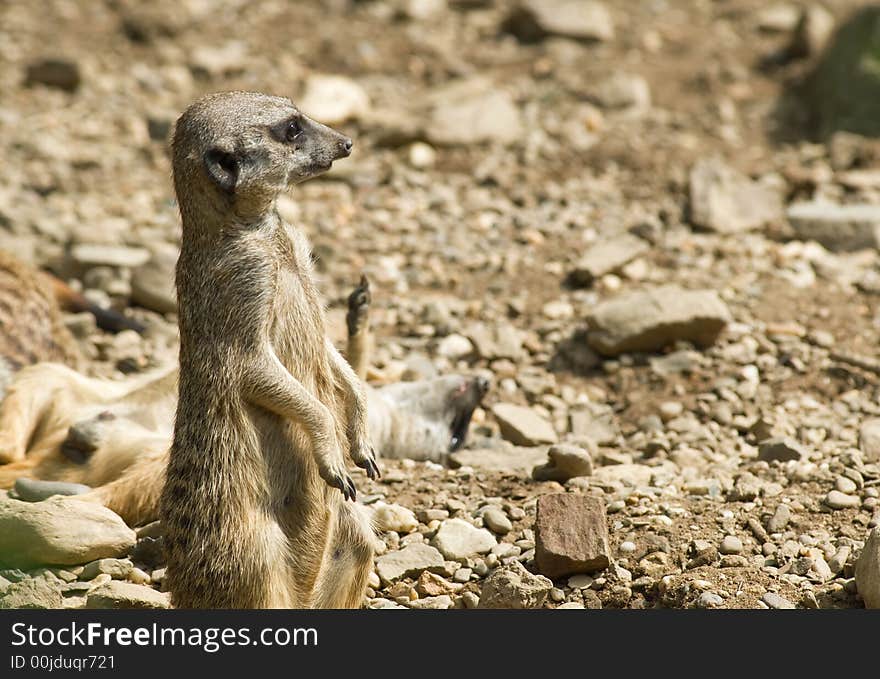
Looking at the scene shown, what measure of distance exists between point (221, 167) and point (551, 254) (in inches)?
124

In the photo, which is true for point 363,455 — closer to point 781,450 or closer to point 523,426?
point 523,426

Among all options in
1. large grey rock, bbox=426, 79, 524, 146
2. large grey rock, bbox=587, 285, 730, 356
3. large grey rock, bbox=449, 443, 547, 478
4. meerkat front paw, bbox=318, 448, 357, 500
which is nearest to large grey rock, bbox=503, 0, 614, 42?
large grey rock, bbox=426, 79, 524, 146

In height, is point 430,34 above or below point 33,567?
above

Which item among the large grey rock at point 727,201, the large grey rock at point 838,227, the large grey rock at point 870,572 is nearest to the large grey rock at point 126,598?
the large grey rock at point 870,572

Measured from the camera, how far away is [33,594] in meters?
3.41

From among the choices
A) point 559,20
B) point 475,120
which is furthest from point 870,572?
point 559,20

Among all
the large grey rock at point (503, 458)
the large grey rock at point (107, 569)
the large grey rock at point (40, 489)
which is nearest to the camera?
the large grey rock at point (107, 569)

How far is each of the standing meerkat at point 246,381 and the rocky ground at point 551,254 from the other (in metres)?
0.39

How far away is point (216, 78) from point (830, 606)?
5733 millimetres

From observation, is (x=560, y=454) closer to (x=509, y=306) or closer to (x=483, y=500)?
(x=483, y=500)

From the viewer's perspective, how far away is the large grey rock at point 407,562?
375 cm

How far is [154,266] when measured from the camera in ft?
19.0

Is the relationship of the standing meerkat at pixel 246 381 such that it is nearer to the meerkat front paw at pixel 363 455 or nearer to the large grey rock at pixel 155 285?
the meerkat front paw at pixel 363 455

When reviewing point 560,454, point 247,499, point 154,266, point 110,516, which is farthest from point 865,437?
point 154,266
